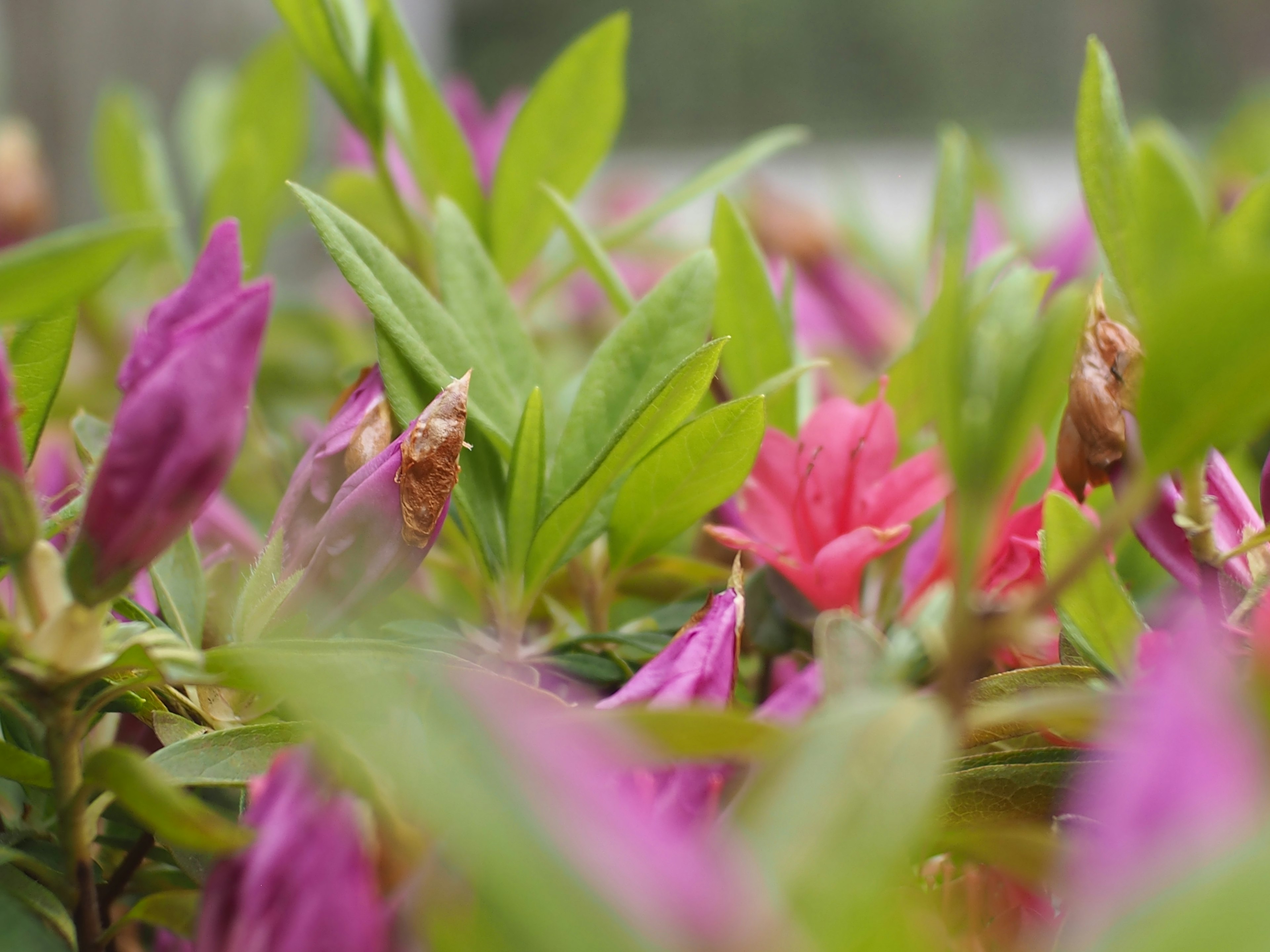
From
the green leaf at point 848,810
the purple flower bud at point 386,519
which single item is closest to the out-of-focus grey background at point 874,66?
the purple flower bud at point 386,519

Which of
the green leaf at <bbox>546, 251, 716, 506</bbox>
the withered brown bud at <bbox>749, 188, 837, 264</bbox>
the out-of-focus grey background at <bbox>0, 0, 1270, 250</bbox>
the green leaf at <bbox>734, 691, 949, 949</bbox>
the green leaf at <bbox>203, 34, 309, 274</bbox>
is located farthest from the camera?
the out-of-focus grey background at <bbox>0, 0, 1270, 250</bbox>

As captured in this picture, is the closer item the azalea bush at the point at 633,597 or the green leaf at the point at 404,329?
the azalea bush at the point at 633,597

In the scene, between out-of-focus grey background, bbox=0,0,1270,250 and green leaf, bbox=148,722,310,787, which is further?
out-of-focus grey background, bbox=0,0,1270,250

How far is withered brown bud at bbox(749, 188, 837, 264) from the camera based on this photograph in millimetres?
1058

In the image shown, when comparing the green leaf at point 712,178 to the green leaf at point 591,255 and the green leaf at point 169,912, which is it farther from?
the green leaf at point 169,912

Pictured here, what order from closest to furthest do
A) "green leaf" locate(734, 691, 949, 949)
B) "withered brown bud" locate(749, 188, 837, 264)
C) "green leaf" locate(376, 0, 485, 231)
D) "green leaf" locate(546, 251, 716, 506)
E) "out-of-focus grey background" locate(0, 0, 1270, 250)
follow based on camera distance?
"green leaf" locate(734, 691, 949, 949), "green leaf" locate(546, 251, 716, 506), "green leaf" locate(376, 0, 485, 231), "withered brown bud" locate(749, 188, 837, 264), "out-of-focus grey background" locate(0, 0, 1270, 250)

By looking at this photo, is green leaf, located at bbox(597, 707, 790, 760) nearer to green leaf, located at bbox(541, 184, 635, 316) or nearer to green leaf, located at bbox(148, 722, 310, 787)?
green leaf, located at bbox(148, 722, 310, 787)

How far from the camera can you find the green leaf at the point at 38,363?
1.15 ft

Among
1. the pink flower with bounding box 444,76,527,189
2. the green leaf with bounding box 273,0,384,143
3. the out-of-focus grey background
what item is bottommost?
the out-of-focus grey background

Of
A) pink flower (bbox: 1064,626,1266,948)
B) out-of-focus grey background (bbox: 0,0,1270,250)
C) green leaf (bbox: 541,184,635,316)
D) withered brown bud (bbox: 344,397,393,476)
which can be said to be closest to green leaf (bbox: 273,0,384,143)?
green leaf (bbox: 541,184,635,316)

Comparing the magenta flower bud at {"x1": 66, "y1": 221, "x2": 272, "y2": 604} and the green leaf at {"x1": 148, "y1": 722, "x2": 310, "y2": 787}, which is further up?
the magenta flower bud at {"x1": 66, "y1": 221, "x2": 272, "y2": 604}

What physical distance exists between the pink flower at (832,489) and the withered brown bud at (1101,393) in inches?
2.1

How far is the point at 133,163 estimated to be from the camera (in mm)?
828

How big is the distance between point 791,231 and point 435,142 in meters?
0.55
